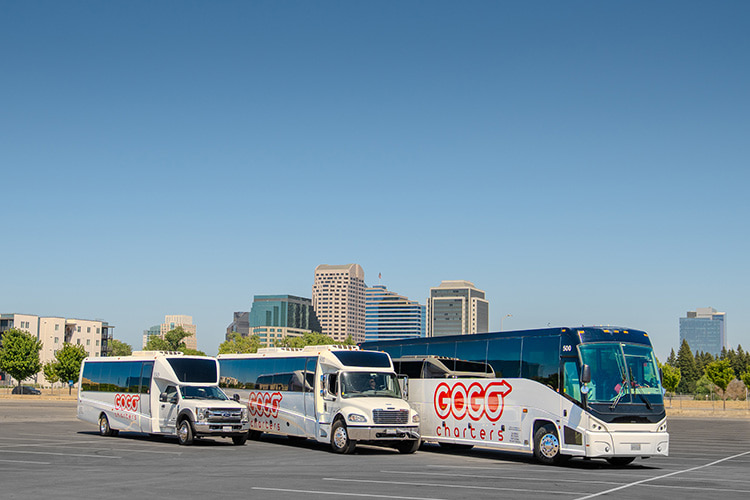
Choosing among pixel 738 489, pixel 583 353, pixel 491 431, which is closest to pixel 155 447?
pixel 491 431

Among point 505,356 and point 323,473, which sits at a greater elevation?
point 505,356

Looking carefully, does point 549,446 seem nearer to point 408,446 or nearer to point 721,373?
point 408,446

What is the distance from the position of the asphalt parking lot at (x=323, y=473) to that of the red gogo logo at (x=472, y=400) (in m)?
1.32

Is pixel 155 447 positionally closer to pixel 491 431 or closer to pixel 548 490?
pixel 491 431

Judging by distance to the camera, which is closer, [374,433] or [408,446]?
[374,433]

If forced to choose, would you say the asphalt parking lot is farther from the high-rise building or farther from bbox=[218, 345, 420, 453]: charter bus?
the high-rise building

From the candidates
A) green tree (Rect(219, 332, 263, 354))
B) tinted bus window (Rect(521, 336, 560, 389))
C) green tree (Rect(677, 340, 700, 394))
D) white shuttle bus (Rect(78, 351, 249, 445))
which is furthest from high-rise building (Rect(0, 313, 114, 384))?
tinted bus window (Rect(521, 336, 560, 389))

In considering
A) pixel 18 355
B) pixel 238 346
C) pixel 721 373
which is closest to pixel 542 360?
pixel 721 373

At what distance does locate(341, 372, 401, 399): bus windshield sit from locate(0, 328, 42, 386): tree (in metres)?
86.7

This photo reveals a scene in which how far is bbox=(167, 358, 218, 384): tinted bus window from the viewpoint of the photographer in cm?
2770

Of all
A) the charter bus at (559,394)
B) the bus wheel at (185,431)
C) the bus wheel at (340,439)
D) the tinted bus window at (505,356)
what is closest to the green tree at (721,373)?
the charter bus at (559,394)

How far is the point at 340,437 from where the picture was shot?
24.5 m

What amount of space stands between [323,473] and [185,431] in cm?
980

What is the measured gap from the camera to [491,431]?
23625 millimetres
